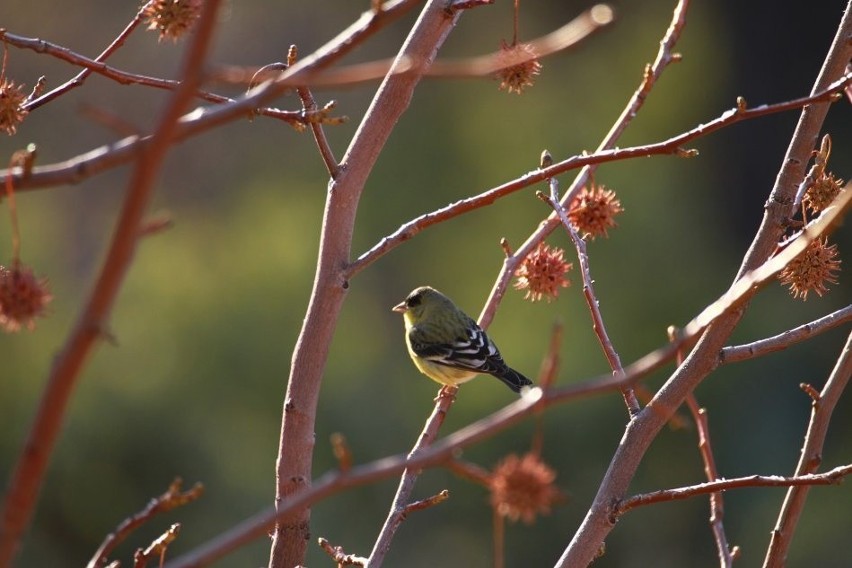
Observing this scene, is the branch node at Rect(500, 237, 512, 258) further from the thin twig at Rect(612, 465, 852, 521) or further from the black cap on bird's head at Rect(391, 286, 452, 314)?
the black cap on bird's head at Rect(391, 286, 452, 314)

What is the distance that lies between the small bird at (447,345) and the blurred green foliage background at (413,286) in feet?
8.28

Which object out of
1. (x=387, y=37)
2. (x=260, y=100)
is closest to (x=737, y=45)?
(x=387, y=37)

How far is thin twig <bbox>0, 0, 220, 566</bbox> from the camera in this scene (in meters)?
0.78

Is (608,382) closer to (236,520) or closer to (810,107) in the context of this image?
(810,107)

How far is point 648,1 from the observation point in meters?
10.1

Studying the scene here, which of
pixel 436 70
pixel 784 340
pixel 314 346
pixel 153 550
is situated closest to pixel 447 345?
pixel 314 346

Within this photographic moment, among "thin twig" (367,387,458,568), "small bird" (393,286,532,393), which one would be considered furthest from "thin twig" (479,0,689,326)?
"small bird" (393,286,532,393)

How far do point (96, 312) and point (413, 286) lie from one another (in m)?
7.82

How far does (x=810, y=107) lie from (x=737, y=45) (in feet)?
26.8

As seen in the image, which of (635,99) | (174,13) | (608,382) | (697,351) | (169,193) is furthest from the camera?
(169,193)

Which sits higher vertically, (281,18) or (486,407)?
(281,18)

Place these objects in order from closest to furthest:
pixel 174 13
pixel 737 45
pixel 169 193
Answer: pixel 174 13 → pixel 737 45 → pixel 169 193

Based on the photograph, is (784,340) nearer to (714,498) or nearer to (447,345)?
(714,498)

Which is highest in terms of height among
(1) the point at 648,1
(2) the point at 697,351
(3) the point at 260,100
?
(1) the point at 648,1
